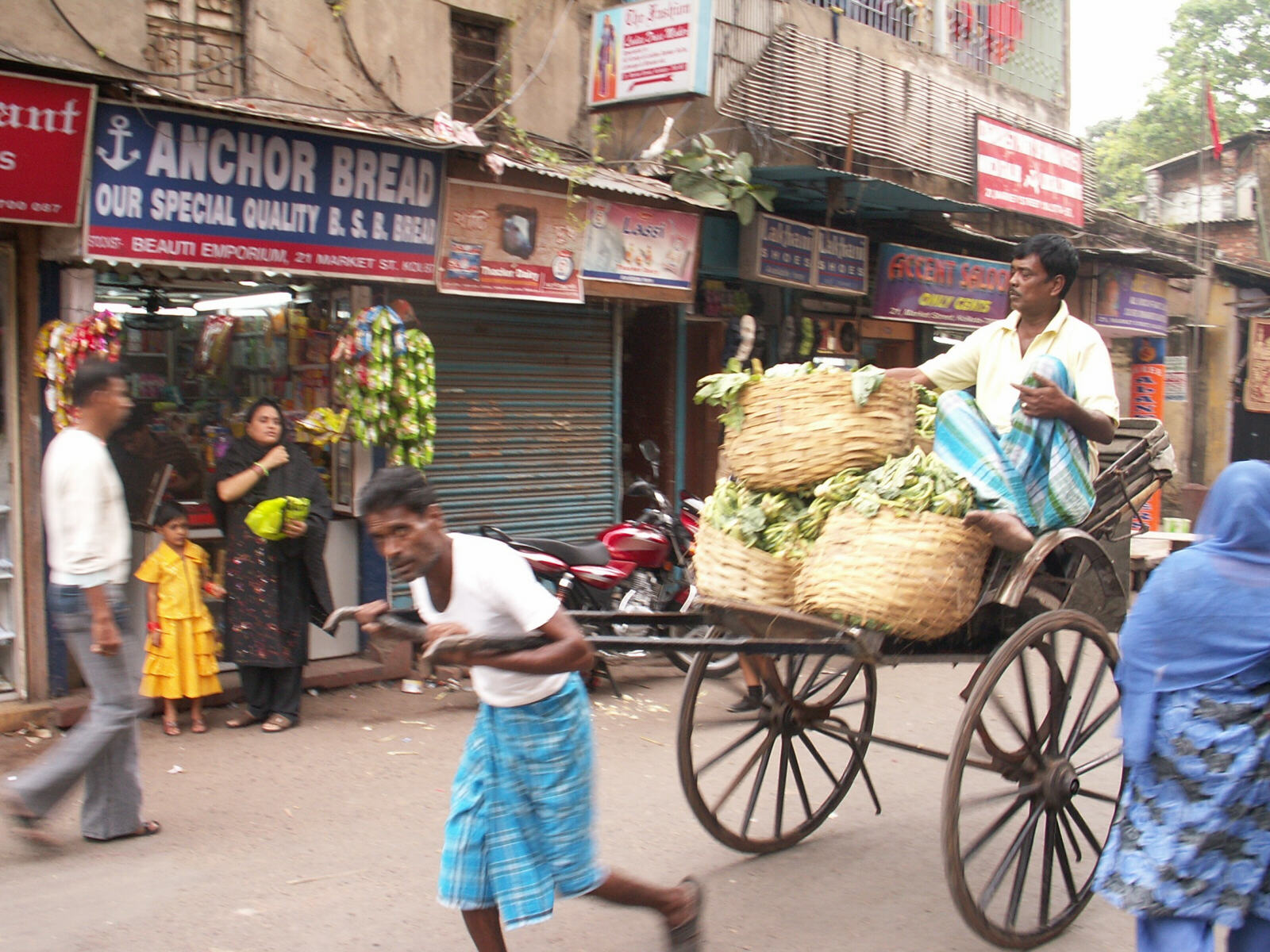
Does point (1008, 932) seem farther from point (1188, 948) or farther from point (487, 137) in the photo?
point (487, 137)

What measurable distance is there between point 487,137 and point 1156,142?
2743cm

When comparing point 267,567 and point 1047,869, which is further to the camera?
point 267,567

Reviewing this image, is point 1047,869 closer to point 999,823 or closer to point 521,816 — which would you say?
point 999,823

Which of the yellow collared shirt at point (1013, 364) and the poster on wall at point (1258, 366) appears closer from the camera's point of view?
the yellow collared shirt at point (1013, 364)

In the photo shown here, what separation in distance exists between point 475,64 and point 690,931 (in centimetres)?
657

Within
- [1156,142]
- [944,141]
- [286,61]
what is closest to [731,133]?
[944,141]

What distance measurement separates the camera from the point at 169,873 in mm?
4156

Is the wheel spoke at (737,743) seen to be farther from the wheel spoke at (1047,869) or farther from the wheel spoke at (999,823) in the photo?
the wheel spoke at (1047,869)

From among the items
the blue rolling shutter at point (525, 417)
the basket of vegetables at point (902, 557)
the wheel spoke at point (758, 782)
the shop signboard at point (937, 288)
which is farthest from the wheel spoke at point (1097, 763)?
the shop signboard at point (937, 288)

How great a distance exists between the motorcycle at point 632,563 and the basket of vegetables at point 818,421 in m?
2.73

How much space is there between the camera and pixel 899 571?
332 centimetres

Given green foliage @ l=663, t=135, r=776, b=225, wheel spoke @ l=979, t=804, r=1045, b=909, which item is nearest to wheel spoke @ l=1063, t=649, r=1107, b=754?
wheel spoke @ l=979, t=804, r=1045, b=909

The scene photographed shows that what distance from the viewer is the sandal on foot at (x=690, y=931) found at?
3186mm

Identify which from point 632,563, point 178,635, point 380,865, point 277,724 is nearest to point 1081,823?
point 380,865
